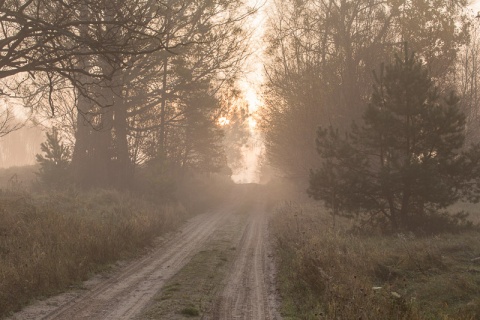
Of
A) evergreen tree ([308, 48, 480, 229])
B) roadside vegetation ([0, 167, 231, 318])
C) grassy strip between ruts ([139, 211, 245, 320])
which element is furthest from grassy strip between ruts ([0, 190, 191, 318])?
evergreen tree ([308, 48, 480, 229])

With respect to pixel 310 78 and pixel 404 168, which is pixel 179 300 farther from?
pixel 310 78

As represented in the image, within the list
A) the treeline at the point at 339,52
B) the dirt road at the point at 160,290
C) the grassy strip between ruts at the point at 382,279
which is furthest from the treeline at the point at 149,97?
the grassy strip between ruts at the point at 382,279

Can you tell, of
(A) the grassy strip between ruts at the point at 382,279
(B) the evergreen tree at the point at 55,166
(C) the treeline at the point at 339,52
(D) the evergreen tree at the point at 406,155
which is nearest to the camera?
(A) the grassy strip between ruts at the point at 382,279

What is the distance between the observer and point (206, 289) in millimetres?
9523

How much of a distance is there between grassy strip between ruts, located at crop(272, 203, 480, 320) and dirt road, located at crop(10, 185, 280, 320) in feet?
1.74

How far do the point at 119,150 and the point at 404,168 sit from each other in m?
17.3

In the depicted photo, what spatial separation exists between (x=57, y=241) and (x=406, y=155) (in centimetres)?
1094

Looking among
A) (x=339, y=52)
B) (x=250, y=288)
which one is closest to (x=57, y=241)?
(x=250, y=288)

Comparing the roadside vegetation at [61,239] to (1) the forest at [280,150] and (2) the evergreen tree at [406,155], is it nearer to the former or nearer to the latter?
(1) the forest at [280,150]

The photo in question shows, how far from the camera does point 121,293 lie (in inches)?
361

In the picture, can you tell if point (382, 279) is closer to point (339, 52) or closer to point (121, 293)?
point (121, 293)

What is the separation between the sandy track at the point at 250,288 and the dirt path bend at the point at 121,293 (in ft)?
4.95

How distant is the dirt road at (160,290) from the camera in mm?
7816

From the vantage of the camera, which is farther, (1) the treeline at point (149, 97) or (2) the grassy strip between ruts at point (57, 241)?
(1) the treeline at point (149, 97)
